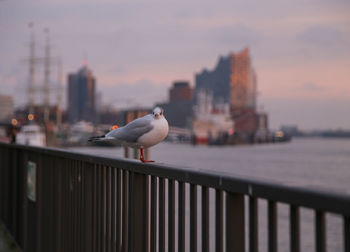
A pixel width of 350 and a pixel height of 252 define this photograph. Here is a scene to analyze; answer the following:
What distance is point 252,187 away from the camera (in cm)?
187

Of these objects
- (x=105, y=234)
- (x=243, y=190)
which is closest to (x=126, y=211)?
(x=105, y=234)

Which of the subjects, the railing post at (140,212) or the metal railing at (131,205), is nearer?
the metal railing at (131,205)

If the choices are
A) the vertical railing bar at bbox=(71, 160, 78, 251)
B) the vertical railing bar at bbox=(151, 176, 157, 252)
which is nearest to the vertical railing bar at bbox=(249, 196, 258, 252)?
the vertical railing bar at bbox=(151, 176, 157, 252)

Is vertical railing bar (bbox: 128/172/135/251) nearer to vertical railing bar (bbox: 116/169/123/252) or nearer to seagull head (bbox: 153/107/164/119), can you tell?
Result: vertical railing bar (bbox: 116/169/123/252)

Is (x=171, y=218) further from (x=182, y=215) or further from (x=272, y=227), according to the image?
(x=272, y=227)

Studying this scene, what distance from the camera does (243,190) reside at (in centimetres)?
192

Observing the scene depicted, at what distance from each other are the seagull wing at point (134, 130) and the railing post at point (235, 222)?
1.36 meters

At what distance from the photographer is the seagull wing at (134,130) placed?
3.29m

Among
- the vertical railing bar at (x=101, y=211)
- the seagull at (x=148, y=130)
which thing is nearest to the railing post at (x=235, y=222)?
the seagull at (x=148, y=130)

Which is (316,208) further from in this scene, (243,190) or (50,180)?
(50,180)

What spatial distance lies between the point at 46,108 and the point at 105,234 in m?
94.6

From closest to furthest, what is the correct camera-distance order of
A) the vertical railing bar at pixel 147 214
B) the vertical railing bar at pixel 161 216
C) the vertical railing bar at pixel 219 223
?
the vertical railing bar at pixel 219 223, the vertical railing bar at pixel 161 216, the vertical railing bar at pixel 147 214

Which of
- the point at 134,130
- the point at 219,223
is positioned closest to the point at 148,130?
the point at 134,130

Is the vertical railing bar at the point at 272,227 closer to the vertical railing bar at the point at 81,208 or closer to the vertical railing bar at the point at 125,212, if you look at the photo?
the vertical railing bar at the point at 125,212
